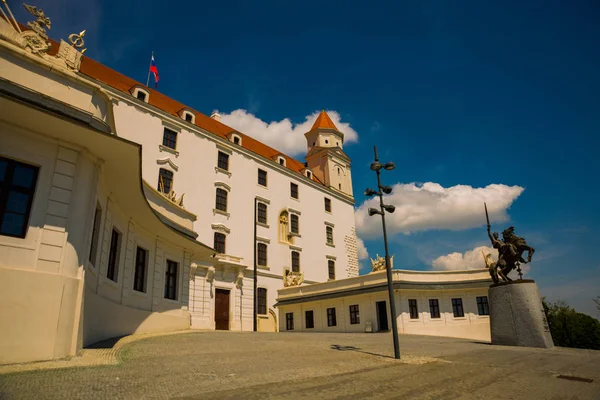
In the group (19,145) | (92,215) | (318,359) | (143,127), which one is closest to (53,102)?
(19,145)

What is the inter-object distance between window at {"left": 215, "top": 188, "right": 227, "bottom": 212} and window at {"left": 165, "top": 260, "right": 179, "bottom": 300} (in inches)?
563

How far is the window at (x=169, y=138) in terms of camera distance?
31.0 m

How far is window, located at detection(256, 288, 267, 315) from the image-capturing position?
108 feet

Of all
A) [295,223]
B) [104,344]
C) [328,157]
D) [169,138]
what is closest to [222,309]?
[295,223]

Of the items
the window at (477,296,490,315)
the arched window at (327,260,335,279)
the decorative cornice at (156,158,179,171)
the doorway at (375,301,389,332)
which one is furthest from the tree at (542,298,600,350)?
the decorative cornice at (156,158,179,171)

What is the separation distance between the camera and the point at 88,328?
10.6 m

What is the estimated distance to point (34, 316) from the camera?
7.89 m

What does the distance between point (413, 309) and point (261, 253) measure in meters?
14.1

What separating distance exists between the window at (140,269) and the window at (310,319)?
17857 mm

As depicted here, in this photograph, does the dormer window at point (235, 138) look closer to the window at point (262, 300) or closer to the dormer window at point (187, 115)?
the dormer window at point (187, 115)

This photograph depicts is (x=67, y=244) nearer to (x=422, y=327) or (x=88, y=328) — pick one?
(x=88, y=328)

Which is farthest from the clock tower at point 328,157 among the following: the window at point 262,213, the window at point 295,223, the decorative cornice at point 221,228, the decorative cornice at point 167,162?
the decorative cornice at point 167,162

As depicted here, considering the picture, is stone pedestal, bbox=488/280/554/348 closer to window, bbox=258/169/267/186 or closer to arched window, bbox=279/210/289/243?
arched window, bbox=279/210/289/243

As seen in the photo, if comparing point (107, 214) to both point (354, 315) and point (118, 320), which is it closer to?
point (118, 320)
